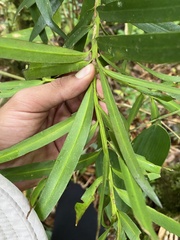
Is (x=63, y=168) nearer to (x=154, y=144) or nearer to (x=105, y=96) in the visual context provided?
(x=105, y=96)

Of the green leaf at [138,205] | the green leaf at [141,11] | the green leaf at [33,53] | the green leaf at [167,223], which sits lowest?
the green leaf at [167,223]

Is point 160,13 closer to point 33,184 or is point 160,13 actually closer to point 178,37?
point 178,37

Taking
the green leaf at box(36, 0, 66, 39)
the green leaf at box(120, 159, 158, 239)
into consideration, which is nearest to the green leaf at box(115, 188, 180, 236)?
the green leaf at box(120, 159, 158, 239)

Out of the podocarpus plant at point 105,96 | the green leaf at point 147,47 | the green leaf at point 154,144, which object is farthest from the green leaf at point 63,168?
the green leaf at point 154,144

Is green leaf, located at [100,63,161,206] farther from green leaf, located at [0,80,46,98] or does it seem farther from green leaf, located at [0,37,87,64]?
green leaf, located at [0,80,46,98]

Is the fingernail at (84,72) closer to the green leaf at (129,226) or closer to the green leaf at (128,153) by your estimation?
the green leaf at (128,153)

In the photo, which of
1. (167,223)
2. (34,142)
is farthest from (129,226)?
(34,142)
